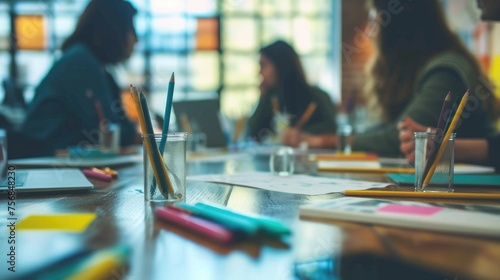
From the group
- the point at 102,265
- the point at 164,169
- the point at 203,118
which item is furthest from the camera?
the point at 203,118

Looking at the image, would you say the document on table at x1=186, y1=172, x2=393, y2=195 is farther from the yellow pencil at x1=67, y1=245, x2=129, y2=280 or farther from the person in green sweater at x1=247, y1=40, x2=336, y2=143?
the person in green sweater at x1=247, y1=40, x2=336, y2=143

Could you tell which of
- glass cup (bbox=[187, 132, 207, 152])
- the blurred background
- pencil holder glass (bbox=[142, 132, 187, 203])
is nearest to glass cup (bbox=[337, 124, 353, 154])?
glass cup (bbox=[187, 132, 207, 152])

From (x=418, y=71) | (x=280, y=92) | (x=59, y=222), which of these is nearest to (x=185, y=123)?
(x=418, y=71)

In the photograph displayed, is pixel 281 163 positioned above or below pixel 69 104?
below

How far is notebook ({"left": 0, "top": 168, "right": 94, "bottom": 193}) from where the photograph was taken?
32.3 inches

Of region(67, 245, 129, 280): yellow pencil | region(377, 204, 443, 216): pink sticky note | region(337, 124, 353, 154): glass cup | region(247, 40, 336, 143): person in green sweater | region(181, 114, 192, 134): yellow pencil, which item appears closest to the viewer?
region(67, 245, 129, 280): yellow pencil

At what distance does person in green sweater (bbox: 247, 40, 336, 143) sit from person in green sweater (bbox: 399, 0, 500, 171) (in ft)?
7.22

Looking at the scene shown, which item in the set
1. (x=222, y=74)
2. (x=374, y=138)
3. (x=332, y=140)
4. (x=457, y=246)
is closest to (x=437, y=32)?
(x=374, y=138)

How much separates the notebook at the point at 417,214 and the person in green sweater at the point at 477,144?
64 centimetres

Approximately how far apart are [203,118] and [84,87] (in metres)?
0.60

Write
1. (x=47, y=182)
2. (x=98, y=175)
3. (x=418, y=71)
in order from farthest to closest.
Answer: (x=418, y=71), (x=98, y=175), (x=47, y=182)

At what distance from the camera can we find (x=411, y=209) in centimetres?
58

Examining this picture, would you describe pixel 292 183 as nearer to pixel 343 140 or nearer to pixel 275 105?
pixel 343 140

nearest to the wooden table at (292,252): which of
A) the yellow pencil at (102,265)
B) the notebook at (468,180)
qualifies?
the yellow pencil at (102,265)
